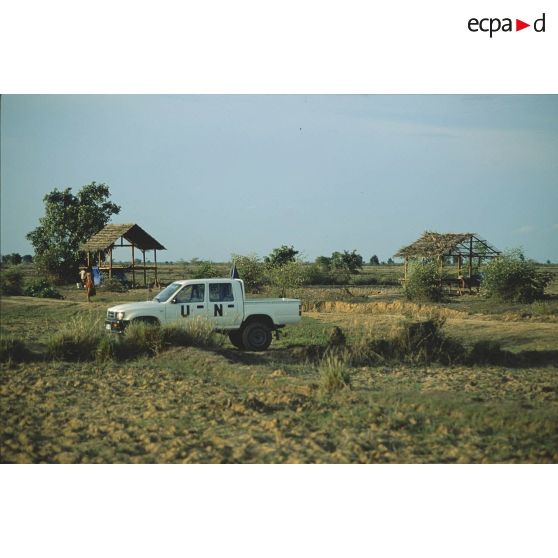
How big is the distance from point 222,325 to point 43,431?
25.2 ft

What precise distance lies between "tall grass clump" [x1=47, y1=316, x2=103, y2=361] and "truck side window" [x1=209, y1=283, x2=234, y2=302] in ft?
9.52

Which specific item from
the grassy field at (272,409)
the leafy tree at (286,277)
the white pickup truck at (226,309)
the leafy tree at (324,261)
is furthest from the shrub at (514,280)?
the leafy tree at (324,261)

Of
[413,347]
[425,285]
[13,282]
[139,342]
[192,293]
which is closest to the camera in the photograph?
[139,342]

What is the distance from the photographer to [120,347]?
1552cm

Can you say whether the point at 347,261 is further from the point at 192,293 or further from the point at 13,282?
the point at 192,293

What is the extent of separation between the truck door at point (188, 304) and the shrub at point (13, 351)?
3.30 m

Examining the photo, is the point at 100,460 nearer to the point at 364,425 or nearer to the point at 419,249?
the point at 364,425

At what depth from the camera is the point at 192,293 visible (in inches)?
672

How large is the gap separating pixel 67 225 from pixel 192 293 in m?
30.5

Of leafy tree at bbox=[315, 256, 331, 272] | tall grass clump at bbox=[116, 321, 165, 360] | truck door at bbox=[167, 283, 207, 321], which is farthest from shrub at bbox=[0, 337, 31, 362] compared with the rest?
leafy tree at bbox=[315, 256, 331, 272]

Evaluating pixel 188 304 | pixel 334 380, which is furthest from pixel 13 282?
pixel 334 380

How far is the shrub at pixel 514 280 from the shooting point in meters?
30.5

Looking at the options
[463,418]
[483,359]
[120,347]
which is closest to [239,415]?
[463,418]

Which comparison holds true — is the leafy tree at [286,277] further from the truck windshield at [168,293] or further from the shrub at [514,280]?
the truck windshield at [168,293]
